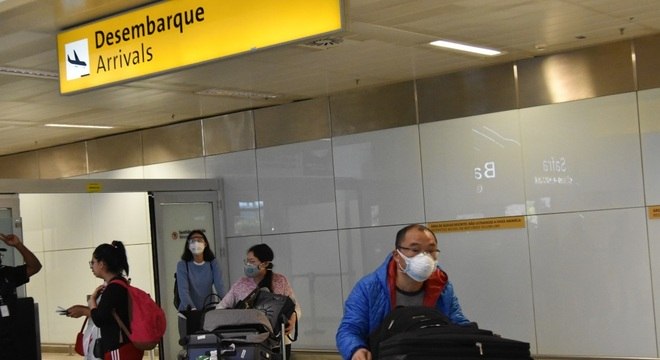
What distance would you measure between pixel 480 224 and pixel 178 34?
6327mm

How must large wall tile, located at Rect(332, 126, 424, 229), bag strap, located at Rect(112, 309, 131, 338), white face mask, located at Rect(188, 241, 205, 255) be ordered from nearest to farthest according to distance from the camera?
bag strap, located at Rect(112, 309, 131, 338) → white face mask, located at Rect(188, 241, 205, 255) → large wall tile, located at Rect(332, 126, 424, 229)

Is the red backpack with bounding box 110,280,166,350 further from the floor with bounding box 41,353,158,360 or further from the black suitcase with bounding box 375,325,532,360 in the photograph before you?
the floor with bounding box 41,353,158,360

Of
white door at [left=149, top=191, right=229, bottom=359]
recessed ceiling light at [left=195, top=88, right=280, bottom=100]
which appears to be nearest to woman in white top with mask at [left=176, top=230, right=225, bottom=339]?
white door at [left=149, top=191, right=229, bottom=359]

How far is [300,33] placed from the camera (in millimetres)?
5816

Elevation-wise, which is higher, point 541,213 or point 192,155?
point 192,155

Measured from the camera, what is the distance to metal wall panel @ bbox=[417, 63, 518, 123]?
11.7m

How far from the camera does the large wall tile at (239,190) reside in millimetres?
14812

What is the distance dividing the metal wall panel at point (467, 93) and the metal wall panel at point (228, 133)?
326cm

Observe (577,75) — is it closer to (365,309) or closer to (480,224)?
(480,224)

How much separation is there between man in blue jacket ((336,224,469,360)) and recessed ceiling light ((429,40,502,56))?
554 cm

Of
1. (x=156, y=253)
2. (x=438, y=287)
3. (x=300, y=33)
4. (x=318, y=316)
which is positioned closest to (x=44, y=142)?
(x=156, y=253)

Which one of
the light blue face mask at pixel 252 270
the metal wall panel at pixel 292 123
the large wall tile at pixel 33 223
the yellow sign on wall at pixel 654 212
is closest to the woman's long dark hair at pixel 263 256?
the light blue face mask at pixel 252 270

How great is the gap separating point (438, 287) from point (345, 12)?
167 cm

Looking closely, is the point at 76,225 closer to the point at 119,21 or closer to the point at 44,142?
the point at 44,142
